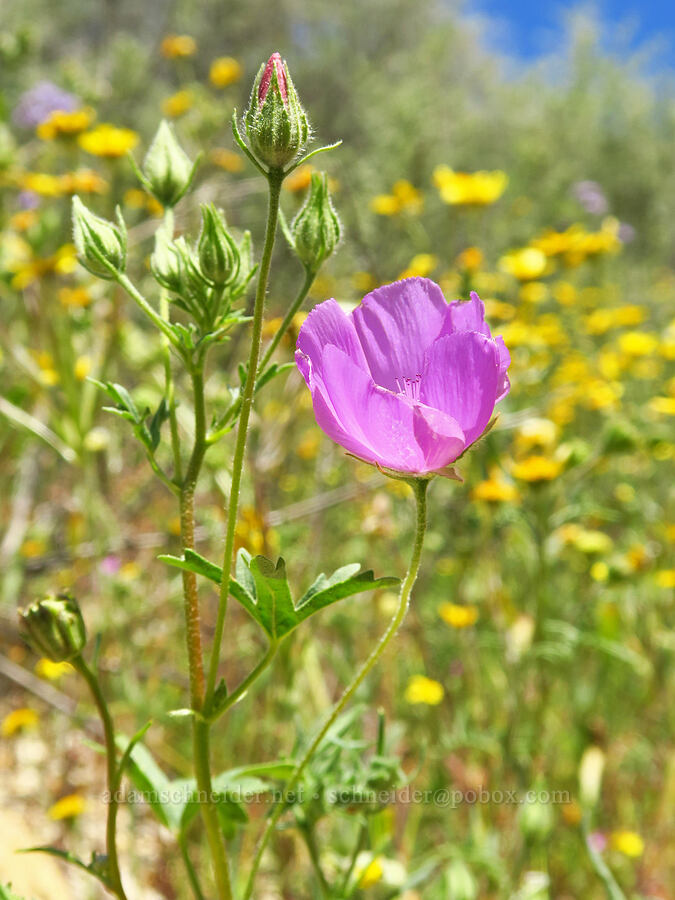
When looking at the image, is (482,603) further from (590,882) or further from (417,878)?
(417,878)

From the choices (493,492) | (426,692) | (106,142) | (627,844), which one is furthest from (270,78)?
(106,142)

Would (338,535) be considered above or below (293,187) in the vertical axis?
below

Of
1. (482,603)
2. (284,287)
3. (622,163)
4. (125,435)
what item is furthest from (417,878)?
(622,163)

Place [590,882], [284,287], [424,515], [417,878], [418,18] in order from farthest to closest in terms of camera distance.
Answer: [418,18]
[284,287]
[590,882]
[417,878]
[424,515]

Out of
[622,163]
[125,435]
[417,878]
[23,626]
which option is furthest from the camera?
[622,163]

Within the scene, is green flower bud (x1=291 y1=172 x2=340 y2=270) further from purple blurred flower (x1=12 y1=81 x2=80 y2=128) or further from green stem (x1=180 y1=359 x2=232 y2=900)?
purple blurred flower (x1=12 y1=81 x2=80 y2=128)

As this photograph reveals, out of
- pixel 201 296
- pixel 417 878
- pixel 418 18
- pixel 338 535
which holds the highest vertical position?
pixel 418 18
